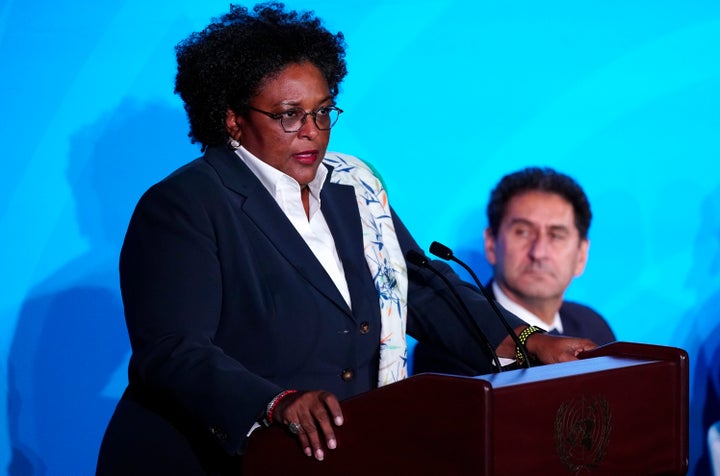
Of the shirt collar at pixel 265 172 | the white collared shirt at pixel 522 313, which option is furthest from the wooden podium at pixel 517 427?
the white collared shirt at pixel 522 313

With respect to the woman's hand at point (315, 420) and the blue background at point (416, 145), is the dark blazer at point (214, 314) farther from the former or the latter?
the blue background at point (416, 145)

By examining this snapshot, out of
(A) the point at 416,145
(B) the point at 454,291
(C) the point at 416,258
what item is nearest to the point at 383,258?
(C) the point at 416,258

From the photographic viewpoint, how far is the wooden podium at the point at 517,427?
5.14 ft

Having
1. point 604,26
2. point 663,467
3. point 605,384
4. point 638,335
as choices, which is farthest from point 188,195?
point 638,335

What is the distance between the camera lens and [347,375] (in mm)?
2125

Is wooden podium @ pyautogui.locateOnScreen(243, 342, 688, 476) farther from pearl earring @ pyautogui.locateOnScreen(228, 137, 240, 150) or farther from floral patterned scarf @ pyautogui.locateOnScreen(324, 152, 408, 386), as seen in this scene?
pearl earring @ pyautogui.locateOnScreen(228, 137, 240, 150)

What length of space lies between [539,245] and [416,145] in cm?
57

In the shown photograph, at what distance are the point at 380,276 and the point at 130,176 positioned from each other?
3.60ft

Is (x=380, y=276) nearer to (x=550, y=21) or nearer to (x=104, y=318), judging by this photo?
(x=104, y=318)

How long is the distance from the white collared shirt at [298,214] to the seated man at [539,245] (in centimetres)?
162

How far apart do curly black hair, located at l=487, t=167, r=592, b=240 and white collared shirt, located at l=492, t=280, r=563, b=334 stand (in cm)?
21

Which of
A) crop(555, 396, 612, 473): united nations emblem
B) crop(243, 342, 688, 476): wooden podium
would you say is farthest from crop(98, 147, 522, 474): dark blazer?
crop(555, 396, 612, 473): united nations emblem

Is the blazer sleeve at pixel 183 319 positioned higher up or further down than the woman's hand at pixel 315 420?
higher up

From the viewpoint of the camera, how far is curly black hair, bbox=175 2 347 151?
219 cm
